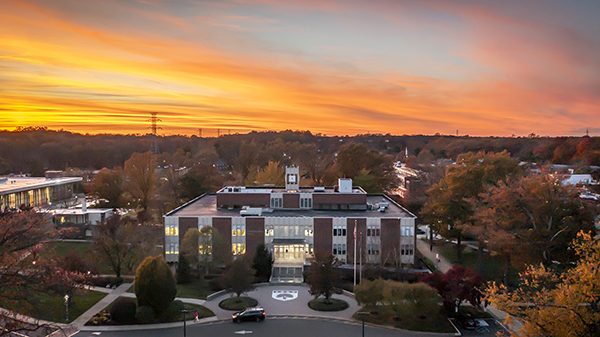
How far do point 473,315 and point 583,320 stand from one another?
21518mm

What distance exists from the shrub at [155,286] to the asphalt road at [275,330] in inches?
101

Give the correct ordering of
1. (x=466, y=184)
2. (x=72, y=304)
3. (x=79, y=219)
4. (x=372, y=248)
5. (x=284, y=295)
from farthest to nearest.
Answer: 1. (x=79, y=219)
2. (x=466, y=184)
3. (x=372, y=248)
4. (x=284, y=295)
5. (x=72, y=304)

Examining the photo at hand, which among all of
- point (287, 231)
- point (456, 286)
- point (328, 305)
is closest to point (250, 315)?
point (328, 305)

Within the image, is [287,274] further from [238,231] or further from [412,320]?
[412,320]

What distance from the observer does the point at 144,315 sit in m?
32.7

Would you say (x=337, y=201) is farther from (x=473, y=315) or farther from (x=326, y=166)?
(x=326, y=166)

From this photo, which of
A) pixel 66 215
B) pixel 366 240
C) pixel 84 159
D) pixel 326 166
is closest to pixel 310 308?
pixel 366 240

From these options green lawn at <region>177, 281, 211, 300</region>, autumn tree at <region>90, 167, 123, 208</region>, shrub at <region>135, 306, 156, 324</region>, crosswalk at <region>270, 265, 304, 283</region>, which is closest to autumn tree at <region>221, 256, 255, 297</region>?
green lawn at <region>177, 281, 211, 300</region>

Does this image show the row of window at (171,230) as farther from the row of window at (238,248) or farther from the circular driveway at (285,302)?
the circular driveway at (285,302)

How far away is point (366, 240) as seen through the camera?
A: 46688mm

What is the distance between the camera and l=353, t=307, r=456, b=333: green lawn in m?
32.4

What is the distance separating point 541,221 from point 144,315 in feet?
119

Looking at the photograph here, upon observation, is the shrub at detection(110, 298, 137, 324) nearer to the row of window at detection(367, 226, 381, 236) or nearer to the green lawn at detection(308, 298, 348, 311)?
the green lawn at detection(308, 298, 348, 311)

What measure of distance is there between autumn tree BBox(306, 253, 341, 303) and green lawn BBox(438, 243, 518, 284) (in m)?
16.8
